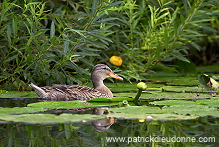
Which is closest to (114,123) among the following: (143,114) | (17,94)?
(143,114)

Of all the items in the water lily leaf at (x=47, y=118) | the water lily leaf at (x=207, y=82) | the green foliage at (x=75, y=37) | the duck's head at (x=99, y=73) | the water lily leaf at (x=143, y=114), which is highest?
the green foliage at (x=75, y=37)

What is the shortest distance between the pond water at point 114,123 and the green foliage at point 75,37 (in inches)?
46.9

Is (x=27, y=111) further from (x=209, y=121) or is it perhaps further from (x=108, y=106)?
(x=209, y=121)

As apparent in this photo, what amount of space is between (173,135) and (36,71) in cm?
464

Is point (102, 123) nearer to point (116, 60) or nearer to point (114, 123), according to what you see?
point (114, 123)

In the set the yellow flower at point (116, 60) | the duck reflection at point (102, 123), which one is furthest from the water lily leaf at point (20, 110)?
the yellow flower at point (116, 60)

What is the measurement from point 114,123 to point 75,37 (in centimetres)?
362

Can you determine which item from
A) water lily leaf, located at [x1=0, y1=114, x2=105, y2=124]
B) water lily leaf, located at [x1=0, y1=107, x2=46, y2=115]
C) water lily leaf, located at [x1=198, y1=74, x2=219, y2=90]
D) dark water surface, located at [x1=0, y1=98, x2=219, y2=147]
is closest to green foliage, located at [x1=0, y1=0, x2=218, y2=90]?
water lily leaf, located at [x1=198, y1=74, x2=219, y2=90]

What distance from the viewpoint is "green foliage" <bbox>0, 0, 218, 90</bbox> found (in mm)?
8820

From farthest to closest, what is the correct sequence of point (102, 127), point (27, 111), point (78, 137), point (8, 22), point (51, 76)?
point (51, 76) → point (8, 22) → point (27, 111) → point (102, 127) → point (78, 137)

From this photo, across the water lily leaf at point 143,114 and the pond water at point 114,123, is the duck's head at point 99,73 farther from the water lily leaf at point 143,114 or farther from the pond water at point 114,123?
the water lily leaf at point 143,114

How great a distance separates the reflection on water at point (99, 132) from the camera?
5051 mm

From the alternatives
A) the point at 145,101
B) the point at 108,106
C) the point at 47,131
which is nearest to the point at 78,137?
the point at 47,131

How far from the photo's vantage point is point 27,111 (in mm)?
6762
